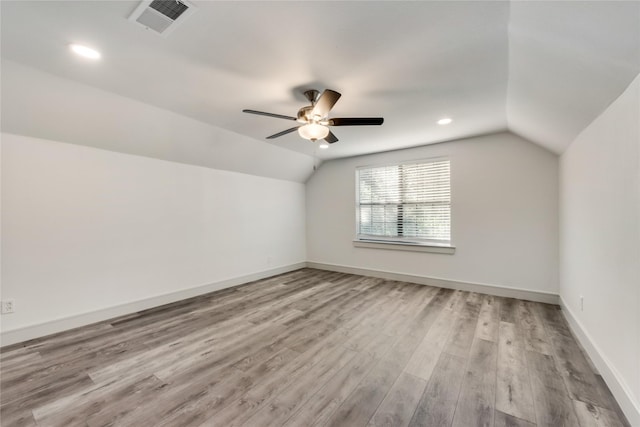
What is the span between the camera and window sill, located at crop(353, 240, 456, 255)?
4.24m

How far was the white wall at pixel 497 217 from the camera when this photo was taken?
351cm

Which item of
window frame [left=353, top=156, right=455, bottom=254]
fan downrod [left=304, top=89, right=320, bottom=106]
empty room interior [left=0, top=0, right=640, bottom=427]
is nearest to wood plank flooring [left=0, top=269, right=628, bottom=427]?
empty room interior [left=0, top=0, right=640, bottom=427]

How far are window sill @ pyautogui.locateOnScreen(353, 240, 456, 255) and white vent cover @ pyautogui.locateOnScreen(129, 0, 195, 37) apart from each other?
14.0 feet

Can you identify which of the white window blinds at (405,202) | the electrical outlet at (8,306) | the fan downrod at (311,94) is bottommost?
the electrical outlet at (8,306)

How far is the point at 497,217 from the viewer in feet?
12.6

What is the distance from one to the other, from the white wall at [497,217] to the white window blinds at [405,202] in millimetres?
175

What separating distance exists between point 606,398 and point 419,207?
125 inches

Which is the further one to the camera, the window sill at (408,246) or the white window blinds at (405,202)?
the white window blinds at (405,202)

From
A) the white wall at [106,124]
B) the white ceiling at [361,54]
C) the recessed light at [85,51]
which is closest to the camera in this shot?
the white ceiling at [361,54]

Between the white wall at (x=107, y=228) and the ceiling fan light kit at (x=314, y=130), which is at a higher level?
the ceiling fan light kit at (x=314, y=130)

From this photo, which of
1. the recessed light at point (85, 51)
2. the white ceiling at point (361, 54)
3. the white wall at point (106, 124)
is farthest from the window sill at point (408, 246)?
the recessed light at point (85, 51)

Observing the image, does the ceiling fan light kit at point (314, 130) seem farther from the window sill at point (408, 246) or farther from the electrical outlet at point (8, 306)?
the electrical outlet at point (8, 306)

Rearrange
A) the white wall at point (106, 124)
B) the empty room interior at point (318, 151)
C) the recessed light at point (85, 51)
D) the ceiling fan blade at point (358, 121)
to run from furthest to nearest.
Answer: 1. the ceiling fan blade at point (358, 121)
2. the white wall at point (106, 124)
3. the recessed light at point (85, 51)
4. the empty room interior at point (318, 151)

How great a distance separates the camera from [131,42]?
5.76ft
